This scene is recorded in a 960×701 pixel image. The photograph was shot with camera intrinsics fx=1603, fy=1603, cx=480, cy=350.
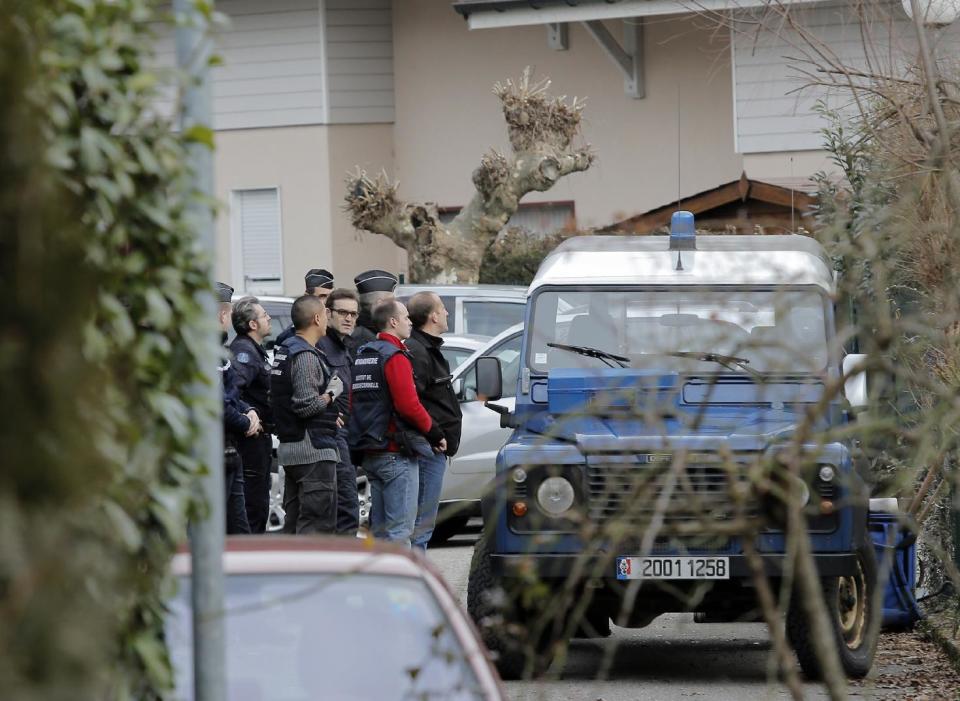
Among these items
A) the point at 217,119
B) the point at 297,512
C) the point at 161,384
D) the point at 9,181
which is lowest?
the point at 297,512

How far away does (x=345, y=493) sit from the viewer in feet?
34.2

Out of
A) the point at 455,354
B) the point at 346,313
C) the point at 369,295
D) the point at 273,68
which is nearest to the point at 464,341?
the point at 455,354

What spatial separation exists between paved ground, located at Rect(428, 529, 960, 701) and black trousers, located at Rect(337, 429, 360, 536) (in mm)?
1091

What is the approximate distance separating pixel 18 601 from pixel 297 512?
8364 mm

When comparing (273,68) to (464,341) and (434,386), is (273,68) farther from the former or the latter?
(434,386)

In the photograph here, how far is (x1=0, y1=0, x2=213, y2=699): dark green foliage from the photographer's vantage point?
1.85 metres

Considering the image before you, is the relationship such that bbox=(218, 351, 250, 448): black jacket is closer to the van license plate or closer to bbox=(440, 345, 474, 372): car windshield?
the van license plate

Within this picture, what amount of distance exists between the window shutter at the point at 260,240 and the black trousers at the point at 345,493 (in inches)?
672

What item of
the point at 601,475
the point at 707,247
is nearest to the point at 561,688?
the point at 601,475

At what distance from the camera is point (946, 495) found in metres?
9.88

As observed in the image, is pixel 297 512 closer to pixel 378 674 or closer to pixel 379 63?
pixel 378 674

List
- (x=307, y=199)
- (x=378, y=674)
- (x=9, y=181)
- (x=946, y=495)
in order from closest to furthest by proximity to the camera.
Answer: (x=9, y=181)
(x=378, y=674)
(x=946, y=495)
(x=307, y=199)

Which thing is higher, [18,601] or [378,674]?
[18,601]

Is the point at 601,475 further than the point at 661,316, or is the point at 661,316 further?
the point at 661,316
